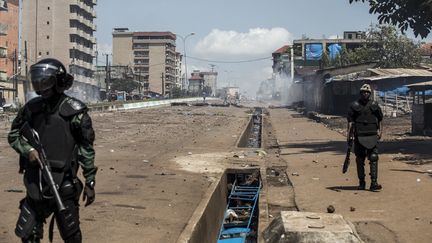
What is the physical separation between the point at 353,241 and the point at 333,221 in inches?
22.2

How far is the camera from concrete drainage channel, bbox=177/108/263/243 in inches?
326

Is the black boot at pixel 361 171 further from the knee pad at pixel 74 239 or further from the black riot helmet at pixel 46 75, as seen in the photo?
the black riot helmet at pixel 46 75

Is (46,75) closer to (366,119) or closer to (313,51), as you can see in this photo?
(366,119)

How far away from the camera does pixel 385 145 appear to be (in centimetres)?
1822

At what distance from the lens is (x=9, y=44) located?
264ft

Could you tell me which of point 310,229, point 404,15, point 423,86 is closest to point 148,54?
point 423,86

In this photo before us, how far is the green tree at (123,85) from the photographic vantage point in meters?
118

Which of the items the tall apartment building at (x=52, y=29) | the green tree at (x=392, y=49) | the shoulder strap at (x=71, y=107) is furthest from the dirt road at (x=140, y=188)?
the tall apartment building at (x=52, y=29)

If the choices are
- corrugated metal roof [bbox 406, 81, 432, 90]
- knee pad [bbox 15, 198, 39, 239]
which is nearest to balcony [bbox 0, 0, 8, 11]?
corrugated metal roof [bbox 406, 81, 432, 90]

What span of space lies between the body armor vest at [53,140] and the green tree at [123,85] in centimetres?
11484

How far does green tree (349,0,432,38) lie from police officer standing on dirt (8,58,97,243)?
1272 centimetres

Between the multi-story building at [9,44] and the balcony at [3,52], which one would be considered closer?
the multi-story building at [9,44]

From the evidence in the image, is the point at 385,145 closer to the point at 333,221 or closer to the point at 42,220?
the point at 333,221

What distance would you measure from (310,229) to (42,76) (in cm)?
311
